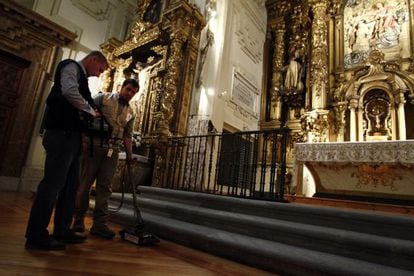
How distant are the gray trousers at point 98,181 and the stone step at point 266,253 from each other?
1.92ft

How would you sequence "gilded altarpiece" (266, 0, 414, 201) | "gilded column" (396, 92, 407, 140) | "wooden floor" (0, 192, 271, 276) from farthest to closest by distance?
1. "gilded altarpiece" (266, 0, 414, 201)
2. "gilded column" (396, 92, 407, 140)
3. "wooden floor" (0, 192, 271, 276)

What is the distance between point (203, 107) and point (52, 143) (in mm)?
4069

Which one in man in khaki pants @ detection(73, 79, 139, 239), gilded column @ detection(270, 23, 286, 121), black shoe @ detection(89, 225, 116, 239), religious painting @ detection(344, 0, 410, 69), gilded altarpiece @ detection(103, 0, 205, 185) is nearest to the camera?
black shoe @ detection(89, 225, 116, 239)

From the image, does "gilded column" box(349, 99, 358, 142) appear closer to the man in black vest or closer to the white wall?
the white wall

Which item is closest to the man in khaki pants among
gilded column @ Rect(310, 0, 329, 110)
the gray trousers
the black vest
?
the gray trousers

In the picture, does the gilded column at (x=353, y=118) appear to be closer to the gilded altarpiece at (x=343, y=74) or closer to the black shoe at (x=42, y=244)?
the gilded altarpiece at (x=343, y=74)

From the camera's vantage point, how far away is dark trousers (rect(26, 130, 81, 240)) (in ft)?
5.74

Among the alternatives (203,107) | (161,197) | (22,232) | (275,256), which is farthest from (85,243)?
(203,107)

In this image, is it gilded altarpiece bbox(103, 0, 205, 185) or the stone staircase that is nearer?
the stone staircase

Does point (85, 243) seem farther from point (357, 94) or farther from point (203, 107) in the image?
point (357, 94)

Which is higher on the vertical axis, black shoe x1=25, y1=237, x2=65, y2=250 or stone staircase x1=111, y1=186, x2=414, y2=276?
stone staircase x1=111, y1=186, x2=414, y2=276

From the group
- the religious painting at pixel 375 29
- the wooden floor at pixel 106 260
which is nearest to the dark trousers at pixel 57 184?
the wooden floor at pixel 106 260

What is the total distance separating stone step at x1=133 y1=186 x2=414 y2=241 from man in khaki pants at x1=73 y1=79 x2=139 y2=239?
1.14 metres

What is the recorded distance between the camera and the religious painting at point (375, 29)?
611cm
